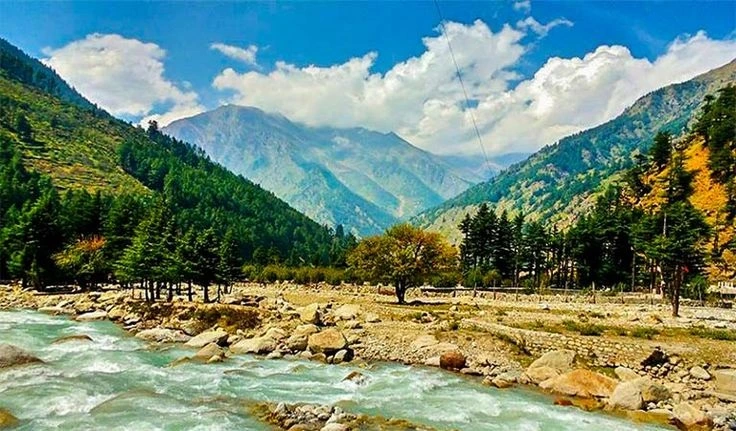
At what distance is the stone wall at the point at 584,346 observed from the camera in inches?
1209

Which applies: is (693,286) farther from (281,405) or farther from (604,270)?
(281,405)

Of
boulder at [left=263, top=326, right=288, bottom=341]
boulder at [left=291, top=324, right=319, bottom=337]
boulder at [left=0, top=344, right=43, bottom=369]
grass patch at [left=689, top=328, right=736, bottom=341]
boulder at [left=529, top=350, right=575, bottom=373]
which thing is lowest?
boulder at [left=0, top=344, right=43, bottom=369]

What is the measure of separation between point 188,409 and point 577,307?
152 ft

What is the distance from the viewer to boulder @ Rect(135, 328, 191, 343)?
127 ft

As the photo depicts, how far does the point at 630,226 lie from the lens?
297ft

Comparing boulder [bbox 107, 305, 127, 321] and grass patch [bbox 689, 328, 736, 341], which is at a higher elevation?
grass patch [bbox 689, 328, 736, 341]

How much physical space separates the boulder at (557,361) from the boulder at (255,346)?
17094 mm

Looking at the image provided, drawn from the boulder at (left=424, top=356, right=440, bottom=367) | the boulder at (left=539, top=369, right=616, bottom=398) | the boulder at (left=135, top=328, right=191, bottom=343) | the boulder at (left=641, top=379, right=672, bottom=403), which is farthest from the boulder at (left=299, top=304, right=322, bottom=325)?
the boulder at (left=641, top=379, right=672, bottom=403)

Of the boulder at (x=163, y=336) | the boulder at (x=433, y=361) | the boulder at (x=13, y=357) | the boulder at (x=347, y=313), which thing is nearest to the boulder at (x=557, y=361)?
the boulder at (x=433, y=361)

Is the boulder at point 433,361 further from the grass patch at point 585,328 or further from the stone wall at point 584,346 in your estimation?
the grass patch at point 585,328

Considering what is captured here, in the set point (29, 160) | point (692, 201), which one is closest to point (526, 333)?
point (692, 201)

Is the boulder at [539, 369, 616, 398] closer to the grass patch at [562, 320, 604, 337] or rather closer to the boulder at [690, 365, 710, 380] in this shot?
the boulder at [690, 365, 710, 380]

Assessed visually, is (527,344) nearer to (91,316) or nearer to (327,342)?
(327,342)

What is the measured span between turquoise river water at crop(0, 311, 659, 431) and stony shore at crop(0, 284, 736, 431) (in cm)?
178
